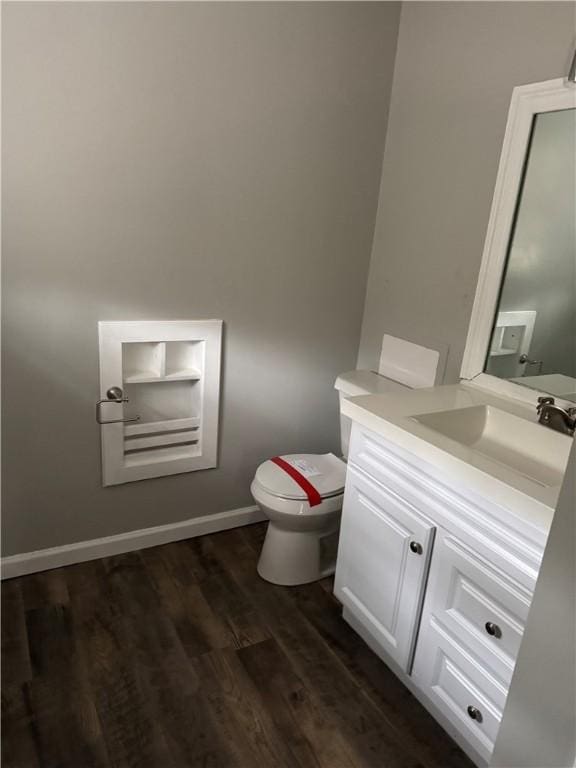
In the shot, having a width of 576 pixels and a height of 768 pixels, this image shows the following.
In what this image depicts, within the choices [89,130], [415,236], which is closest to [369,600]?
[415,236]

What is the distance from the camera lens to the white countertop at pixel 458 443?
1181 mm

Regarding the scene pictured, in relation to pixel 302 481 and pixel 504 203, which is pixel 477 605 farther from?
pixel 504 203

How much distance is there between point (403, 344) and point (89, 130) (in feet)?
4.67

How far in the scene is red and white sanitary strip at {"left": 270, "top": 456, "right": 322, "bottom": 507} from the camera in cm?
198

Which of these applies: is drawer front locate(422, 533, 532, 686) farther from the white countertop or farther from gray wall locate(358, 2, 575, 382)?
gray wall locate(358, 2, 575, 382)

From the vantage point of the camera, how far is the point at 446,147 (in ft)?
6.69

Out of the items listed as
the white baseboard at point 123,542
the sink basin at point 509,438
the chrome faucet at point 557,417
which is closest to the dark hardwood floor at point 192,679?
the white baseboard at point 123,542

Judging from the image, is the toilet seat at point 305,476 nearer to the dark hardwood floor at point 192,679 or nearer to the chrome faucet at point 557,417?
the dark hardwood floor at point 192,679

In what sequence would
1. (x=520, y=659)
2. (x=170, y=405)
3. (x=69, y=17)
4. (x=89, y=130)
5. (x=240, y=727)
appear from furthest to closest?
1. (x=170, y=405)
2. (x=89, y=130)
3. (x=69, y=17)
4. (x=240, y=727)
5. (x=520, y=659)

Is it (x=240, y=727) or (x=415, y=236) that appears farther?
(x=415, y=236)

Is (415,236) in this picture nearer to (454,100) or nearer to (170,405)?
(454,100)

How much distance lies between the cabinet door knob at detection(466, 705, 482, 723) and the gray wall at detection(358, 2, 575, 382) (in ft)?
3.71

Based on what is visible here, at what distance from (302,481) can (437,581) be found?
70cm

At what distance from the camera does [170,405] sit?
7.16 feet
